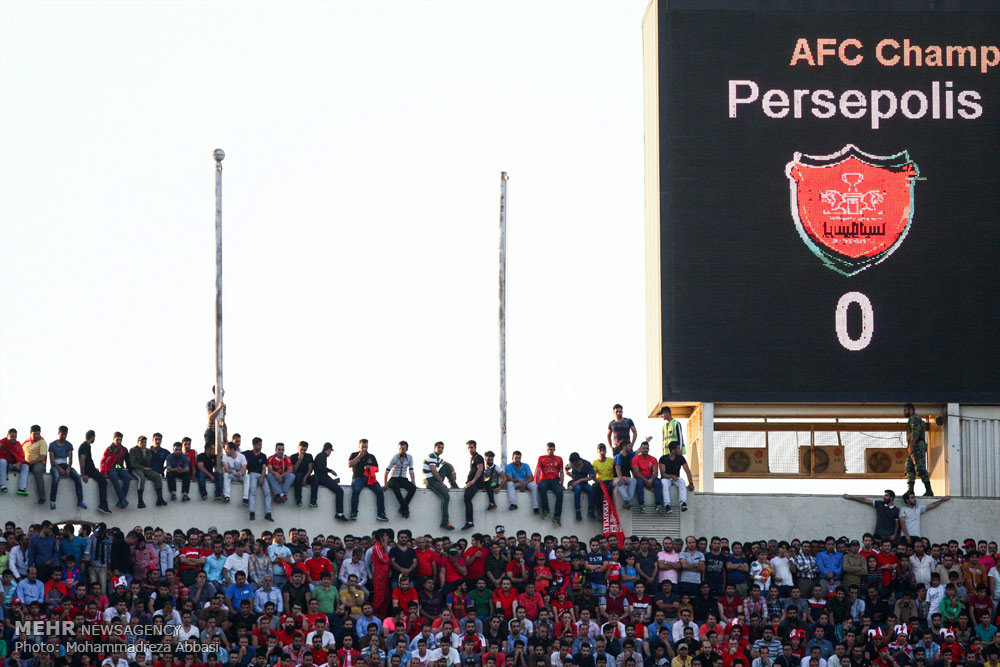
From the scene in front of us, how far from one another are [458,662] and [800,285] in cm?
968

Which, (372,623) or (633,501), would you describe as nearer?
(372,623)

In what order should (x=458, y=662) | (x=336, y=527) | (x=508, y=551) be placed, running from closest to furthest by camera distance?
1. (x=458, y=662)
2. (x=508, y=551)
3. (x=336, y=527)

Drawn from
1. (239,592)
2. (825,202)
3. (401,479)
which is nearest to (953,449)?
(825,202)

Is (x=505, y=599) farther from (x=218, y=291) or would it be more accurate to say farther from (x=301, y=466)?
(x=218, y=291)

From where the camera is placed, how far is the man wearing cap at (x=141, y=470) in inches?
1254

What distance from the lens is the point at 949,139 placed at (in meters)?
34.6

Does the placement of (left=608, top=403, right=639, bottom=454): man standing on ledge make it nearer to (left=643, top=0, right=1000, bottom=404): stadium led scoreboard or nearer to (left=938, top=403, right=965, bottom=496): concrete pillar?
(left=643, top=0, right=1000, bottom=404): stadium led scoreboard

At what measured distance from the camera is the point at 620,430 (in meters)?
32.6

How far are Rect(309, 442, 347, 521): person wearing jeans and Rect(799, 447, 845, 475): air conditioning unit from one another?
8045 millimetres

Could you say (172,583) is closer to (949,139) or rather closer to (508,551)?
(508,551)

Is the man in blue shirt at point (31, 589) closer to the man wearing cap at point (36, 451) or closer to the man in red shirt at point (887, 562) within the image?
the man wearing cap at point (36, 451)

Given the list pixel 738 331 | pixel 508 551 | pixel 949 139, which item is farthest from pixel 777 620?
pixel 949 139

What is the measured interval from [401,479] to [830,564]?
6.62 m

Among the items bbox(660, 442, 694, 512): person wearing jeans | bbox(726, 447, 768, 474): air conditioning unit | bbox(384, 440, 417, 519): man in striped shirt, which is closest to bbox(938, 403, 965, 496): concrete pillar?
bbox(726, 447, 768, 474): air conditioning unit
